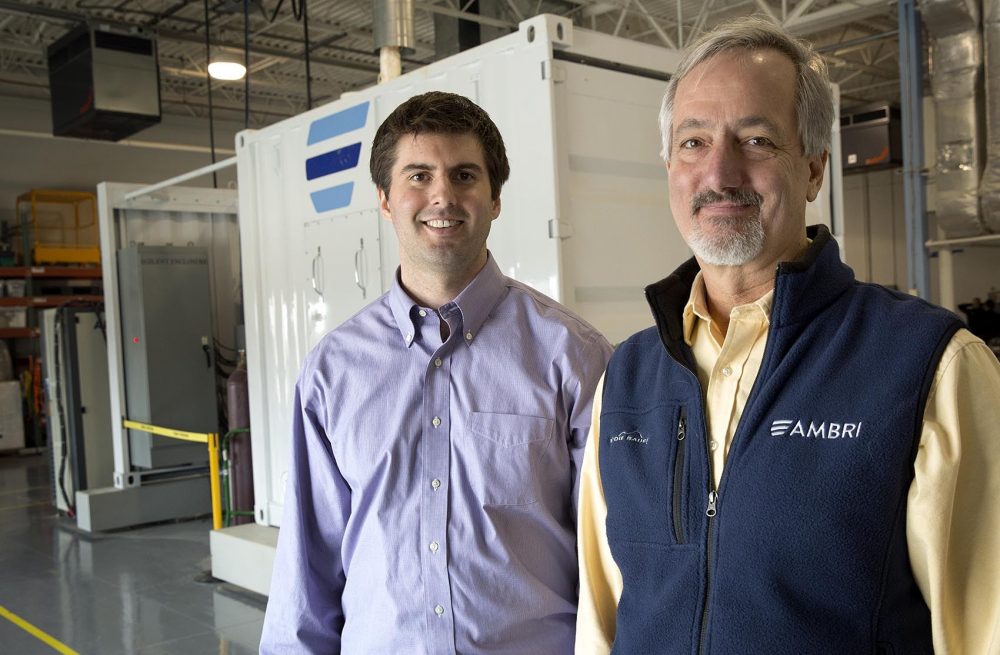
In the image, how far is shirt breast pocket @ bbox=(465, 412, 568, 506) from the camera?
1970 millimetres

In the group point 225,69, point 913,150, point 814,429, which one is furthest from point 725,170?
point 225,69

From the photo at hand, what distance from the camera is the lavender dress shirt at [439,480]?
1934 millimetres

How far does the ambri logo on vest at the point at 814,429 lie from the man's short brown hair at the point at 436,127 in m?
1.03

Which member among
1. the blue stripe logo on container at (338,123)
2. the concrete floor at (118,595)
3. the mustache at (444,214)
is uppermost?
the blue stripe logo on container at (338,123)

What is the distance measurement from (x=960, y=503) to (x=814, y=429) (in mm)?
211

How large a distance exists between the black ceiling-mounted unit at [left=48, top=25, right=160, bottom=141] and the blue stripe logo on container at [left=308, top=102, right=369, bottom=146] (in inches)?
207

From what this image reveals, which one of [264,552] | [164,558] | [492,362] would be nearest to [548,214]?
[492,362]

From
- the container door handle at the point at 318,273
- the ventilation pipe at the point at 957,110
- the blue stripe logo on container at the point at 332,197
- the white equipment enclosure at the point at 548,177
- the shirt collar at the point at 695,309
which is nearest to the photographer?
the shirt collar at the point at 695,309

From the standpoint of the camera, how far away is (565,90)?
3793mm

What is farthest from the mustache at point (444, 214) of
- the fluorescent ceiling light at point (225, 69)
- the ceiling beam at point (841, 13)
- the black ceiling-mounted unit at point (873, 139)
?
the black ceiling-mounted unit at point (873, 139)

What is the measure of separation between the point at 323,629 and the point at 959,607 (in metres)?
1.36

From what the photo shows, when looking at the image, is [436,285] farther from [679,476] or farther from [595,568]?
[679,476]

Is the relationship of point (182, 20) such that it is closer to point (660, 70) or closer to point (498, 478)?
point (660, 70)

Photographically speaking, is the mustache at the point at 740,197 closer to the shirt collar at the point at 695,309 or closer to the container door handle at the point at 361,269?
the shirt collar at the point at 695,309
